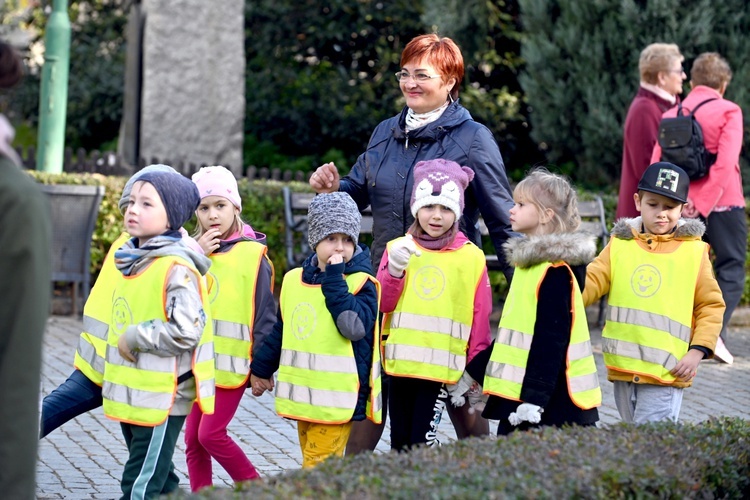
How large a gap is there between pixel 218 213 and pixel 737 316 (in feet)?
21.9

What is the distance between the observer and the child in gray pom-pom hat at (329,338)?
14.2 feet

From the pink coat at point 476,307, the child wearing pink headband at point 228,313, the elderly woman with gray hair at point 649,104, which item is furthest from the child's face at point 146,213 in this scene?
the elderly woman with gray hair at point 649,104

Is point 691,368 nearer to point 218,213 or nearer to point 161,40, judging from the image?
point 218,213

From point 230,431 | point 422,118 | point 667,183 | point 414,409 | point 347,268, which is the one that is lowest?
point 230,431

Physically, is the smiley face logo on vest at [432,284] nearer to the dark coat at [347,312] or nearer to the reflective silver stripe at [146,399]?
the dark coat at [347,312]

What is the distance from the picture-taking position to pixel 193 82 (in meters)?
13.2

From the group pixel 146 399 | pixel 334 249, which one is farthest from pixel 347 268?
pixel 146 399

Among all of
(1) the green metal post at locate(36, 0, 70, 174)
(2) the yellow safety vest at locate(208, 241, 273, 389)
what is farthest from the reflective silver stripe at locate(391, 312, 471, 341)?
(1) the green metal post at locate(36, 0, 70, 174)

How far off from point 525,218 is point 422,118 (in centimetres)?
69

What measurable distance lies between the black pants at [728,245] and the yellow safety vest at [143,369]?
16.5 feet

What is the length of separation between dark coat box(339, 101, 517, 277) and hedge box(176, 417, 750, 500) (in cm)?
126

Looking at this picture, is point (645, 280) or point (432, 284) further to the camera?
point (645, 280)

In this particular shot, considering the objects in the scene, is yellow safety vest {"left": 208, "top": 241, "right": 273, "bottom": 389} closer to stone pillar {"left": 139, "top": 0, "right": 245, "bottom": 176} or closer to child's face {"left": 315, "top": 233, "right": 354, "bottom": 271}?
child's face {"left": 315, "top": 233, "right": 354, "bottom": 271}

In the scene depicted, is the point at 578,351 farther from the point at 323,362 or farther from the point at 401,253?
the point at 323,362
